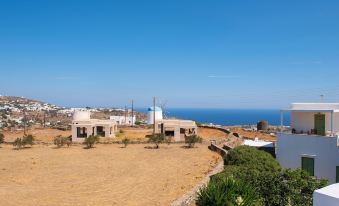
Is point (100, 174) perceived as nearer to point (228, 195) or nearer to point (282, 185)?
point (228, 195)

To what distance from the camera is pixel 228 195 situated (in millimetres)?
11664

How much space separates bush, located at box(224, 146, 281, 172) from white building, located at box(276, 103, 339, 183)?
96cm

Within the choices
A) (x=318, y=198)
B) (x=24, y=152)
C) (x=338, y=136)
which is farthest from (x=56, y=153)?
(x=318, y=198)

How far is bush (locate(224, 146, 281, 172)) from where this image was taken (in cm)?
1740

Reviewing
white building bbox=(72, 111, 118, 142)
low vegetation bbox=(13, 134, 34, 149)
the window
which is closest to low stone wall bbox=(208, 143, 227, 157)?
the window

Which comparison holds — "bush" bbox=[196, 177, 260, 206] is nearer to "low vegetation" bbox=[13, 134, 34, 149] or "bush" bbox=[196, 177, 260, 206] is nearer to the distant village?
"low vegetation" bbox=[13, 134, 34, 149]

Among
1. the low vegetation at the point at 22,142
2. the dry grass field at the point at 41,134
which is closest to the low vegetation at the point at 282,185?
the low vegetation at the point at 22,142

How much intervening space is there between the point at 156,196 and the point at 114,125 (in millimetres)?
27849

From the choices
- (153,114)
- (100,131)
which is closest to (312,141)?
(100,131)

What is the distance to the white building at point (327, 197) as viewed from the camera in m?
8.57

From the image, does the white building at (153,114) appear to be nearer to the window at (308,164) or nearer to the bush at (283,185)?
the window at (308,164)

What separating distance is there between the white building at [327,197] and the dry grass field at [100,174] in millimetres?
7896

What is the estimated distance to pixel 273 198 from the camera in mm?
13070

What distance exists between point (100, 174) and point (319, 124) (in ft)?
43.1
